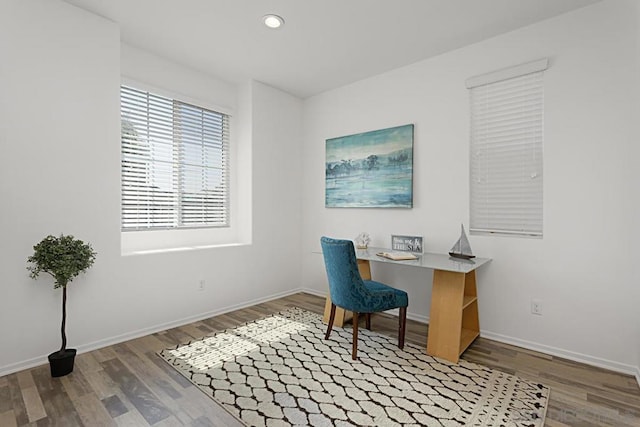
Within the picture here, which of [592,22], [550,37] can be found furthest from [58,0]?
[592,22]

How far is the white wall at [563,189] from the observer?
234 centimetres

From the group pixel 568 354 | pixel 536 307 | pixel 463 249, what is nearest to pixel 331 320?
pixel 463 249

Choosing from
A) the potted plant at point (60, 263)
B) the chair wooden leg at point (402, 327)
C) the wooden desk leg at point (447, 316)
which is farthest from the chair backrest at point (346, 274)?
the potted plant at point (60, 263)

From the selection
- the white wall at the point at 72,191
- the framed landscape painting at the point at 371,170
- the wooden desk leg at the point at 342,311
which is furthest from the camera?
the framed landscape painting at the point at 371,170

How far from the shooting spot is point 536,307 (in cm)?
269

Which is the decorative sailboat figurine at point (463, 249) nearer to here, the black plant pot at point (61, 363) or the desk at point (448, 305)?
Answer: the desk at point (448, 305)

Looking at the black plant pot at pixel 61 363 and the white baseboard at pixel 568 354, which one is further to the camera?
the white baseboard at pixel 568 354

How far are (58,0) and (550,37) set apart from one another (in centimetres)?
394

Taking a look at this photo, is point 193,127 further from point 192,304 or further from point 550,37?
point 550,37

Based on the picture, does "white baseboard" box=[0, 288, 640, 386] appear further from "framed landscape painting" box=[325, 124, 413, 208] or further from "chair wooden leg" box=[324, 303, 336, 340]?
"framed landscape painting" box=[325, 124, 413, 208]

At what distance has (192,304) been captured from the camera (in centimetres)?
336

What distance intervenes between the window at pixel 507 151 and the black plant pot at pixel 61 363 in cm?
345

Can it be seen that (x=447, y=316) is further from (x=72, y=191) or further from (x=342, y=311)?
(x=72, y=191)

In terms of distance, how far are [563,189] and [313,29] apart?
8.22 feet
